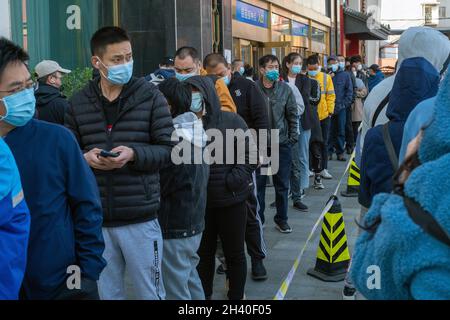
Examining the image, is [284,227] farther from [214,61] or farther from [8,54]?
[8,54]

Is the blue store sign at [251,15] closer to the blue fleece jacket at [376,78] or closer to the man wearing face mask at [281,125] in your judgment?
the blue fleece jacket at [376,78]

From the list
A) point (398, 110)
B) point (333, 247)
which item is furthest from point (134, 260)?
point (333, 247)

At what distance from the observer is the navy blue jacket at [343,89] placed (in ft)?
40.6

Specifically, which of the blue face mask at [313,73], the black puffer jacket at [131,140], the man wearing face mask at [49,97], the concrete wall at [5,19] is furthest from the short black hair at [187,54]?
the blue face mask at [313,73]

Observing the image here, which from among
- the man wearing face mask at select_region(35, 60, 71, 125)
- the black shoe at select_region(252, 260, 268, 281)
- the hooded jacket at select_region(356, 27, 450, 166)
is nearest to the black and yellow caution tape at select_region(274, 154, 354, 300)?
the black shoe at select_region(252, 260, 268, 281)

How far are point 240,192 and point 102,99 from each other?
1.35m

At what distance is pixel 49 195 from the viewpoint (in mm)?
2613

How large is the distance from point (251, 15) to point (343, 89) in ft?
17.2

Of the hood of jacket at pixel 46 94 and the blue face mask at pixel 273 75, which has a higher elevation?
the blue face mask at pixel 273 75

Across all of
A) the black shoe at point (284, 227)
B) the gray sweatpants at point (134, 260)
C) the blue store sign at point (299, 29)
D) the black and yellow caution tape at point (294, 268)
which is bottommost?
the black shoe at point (284, 227)

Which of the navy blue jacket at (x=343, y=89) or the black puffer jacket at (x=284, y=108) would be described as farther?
the navy blue jacket at (x=343, y=89)

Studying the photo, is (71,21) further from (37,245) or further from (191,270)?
(37,245)

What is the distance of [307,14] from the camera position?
23.8 m
